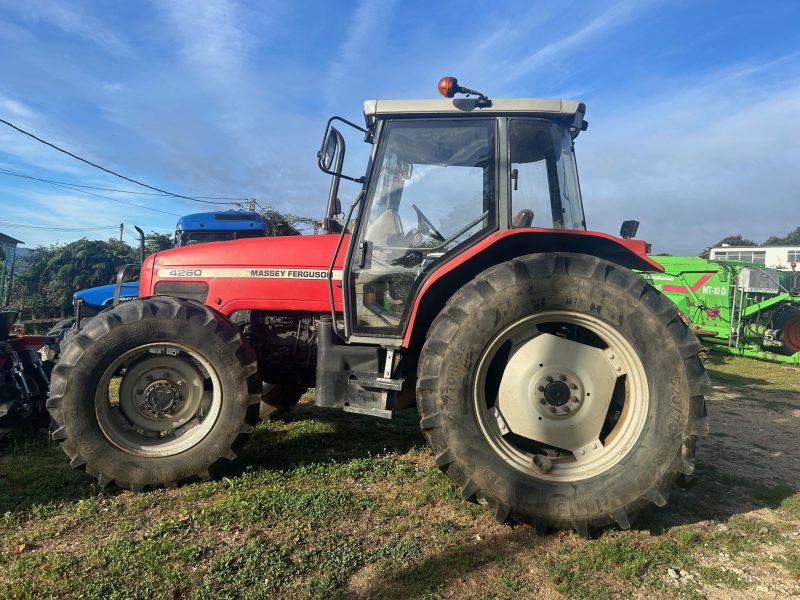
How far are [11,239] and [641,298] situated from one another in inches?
1260

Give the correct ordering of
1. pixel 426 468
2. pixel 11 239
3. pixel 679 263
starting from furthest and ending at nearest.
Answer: pixel 11 239
pixel 679 263
pixel 426 468

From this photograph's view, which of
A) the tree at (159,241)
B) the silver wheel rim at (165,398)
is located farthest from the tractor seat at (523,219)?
the tree at (159,241)

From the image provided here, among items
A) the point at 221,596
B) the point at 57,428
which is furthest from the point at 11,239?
the point at 221,596

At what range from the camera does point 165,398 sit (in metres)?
3.31

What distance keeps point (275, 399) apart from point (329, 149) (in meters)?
2.36

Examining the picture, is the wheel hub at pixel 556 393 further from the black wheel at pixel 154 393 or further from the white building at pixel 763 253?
the white building at pixel 763 253

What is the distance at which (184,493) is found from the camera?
10.2 ft

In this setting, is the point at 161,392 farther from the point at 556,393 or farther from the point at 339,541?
the point at 556,393

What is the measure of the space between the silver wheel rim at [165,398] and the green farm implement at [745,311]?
389 inches

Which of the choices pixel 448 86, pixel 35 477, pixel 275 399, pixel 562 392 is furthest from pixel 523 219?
pixel 35 477

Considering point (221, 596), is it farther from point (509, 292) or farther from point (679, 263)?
point (679, 263)

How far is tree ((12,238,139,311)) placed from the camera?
16250 millimetres

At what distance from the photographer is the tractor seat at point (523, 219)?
3213 mm

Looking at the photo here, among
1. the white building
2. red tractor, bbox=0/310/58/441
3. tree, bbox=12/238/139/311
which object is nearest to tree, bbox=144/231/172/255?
tree, bbox=12/238/139/311
